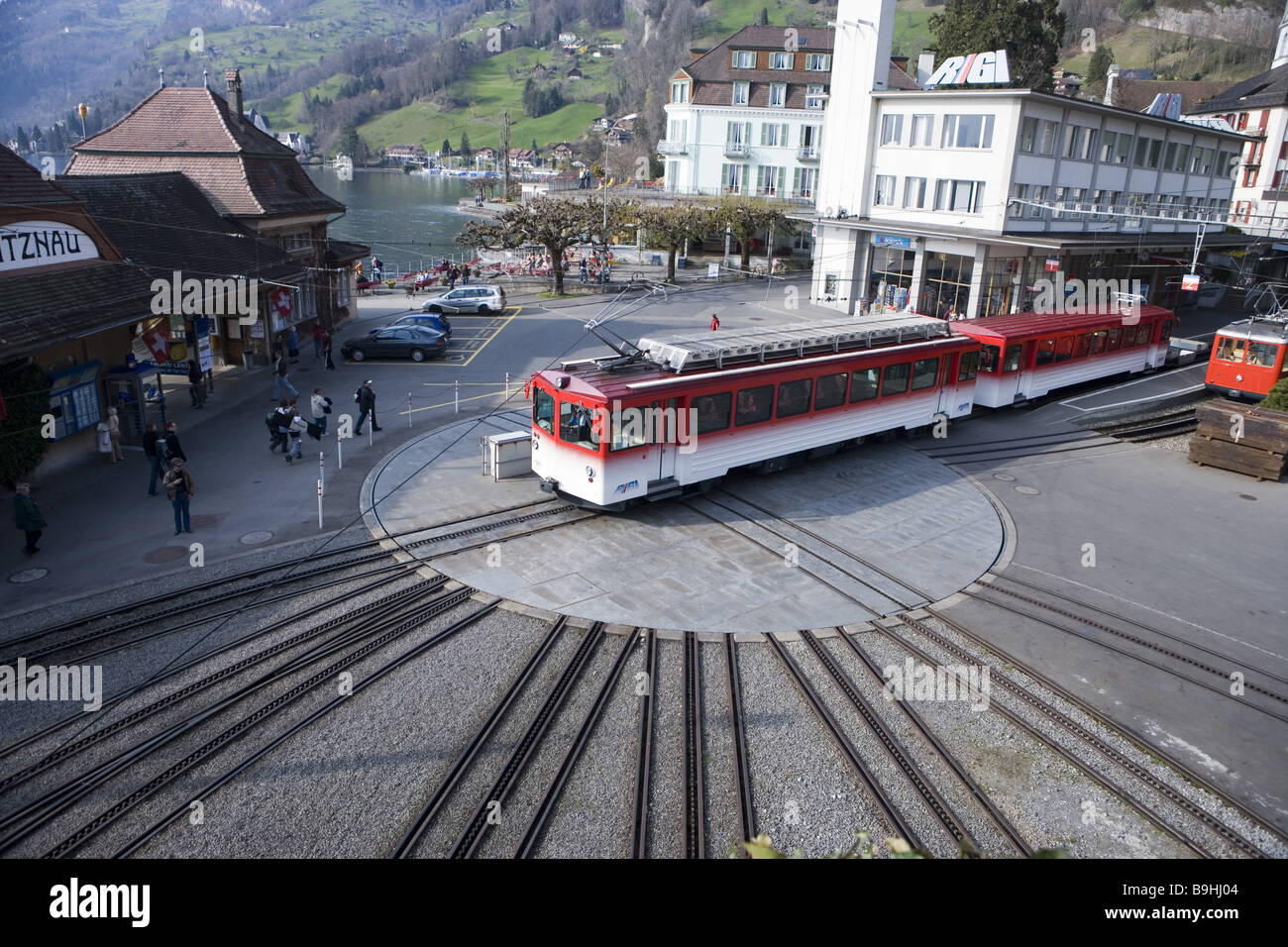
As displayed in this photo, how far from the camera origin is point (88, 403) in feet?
69.9

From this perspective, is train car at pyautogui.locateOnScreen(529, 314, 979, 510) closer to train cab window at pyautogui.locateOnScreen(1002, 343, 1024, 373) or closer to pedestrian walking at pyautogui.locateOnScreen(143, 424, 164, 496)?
train cab window at pyautogui.locateOnScreen(1002, 343, 1024, 373)

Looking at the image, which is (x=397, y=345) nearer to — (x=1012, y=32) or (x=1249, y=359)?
(x=1249, y=359)

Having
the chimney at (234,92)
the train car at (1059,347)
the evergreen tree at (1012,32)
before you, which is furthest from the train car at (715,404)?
the evergreen tree at (1012,32)

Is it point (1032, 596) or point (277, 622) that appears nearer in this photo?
point (277, 622)

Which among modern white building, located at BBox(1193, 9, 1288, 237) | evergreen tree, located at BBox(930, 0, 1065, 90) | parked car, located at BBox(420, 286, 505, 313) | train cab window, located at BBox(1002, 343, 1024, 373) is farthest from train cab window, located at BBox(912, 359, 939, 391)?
modern white building, located at BBox(1193, 9, 1288, 237)

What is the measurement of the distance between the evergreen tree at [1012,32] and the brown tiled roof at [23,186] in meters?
56.8

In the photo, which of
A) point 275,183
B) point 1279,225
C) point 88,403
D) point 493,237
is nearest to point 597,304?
point 493,237

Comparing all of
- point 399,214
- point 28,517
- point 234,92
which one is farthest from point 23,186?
point 399,214

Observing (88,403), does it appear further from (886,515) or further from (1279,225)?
(1279,225)

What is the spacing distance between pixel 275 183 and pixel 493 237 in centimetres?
1541

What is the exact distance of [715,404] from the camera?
61.6 feet

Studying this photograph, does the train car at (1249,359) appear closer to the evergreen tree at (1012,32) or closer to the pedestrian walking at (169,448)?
the pedestrian walking at (169,448)

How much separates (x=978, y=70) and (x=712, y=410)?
29.3 metres

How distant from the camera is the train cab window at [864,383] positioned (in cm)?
2194
